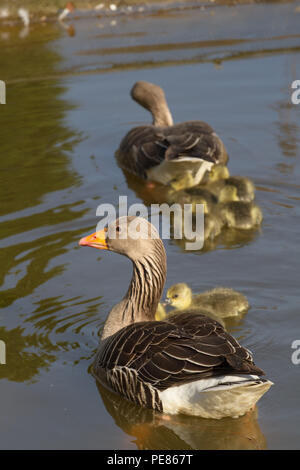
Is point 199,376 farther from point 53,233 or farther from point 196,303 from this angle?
point 53,233

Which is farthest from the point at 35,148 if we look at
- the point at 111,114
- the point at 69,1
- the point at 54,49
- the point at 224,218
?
the point at 69,1

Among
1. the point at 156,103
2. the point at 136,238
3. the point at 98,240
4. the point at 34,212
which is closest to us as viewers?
the point at 136,238

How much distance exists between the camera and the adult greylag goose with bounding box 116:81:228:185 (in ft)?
30.5

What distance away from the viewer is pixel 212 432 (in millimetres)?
5035

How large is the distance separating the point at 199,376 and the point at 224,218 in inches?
143

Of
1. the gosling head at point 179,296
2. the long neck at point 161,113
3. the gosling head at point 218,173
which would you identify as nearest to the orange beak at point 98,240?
the gosling head at point 179,296

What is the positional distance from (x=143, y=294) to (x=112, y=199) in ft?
11.1

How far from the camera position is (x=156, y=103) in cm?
1058

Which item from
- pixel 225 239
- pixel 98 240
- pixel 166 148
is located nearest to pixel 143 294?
pixel 98 240

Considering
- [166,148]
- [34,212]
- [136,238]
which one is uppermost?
[166,148]

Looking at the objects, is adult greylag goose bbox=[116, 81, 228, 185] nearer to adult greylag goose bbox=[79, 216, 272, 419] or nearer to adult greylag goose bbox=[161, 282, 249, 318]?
adult greylag goose bbox=[161, 282, 249, 318]

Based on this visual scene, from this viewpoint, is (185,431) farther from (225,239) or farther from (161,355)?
(225,239)

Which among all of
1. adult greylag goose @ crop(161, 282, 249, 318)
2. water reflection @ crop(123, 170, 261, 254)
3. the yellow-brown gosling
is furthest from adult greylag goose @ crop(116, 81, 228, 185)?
Answer: adult greylag goose @ crop(161, 282, 249, 318)

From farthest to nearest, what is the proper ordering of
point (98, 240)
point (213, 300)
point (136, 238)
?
point (213, 300), point (98, 240), point (136, 238)
